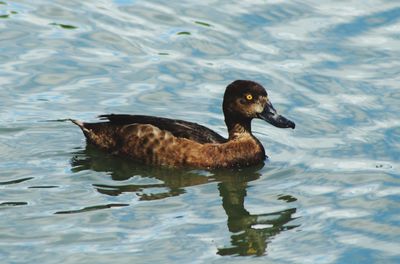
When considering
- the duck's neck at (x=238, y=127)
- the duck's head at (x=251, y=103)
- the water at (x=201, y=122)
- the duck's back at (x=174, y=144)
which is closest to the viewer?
the water at (x=201, y=122)

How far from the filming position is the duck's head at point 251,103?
14.9 meters

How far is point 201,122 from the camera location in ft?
52.9

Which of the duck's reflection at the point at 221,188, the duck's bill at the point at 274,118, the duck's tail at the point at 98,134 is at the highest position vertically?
the duck's bill at the point at 274,118

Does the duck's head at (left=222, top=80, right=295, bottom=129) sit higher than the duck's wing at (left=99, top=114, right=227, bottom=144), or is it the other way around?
the duck's head at (left=222, top=80, right=295, bottom=129)

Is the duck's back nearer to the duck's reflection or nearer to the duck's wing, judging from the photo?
the duck's wing

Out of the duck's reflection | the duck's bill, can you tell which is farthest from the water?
the duck's bill

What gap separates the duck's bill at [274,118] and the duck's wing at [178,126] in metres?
0.60

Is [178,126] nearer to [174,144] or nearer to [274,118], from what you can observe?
[174,144]

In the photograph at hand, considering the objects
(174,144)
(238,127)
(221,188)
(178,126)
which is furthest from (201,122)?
(221,188)

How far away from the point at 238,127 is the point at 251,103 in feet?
1.24

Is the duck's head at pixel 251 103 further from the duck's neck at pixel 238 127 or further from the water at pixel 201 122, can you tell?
the water at pixel 201 122

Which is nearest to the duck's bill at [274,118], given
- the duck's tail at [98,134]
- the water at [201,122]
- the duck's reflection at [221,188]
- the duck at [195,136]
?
the duck at [195,136]

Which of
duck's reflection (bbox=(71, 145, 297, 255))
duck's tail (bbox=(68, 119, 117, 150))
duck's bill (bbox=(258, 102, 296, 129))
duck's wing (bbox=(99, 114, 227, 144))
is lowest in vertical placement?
duck's reflection (bbox=(71, 145, 297, 255))

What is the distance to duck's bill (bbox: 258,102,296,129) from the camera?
14.8 meters
